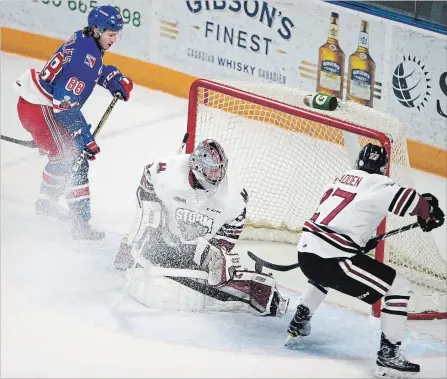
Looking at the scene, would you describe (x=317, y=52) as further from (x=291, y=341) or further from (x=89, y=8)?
(x=291, y=341)

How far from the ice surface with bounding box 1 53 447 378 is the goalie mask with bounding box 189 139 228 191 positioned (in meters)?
0.55

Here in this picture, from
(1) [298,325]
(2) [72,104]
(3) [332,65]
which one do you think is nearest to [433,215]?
(1) [298,325]

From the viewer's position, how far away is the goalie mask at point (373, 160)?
4684 mm

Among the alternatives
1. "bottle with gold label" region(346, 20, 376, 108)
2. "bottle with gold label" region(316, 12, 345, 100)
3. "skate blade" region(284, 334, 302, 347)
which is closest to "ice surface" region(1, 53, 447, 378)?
"skate blade" region(284, 334, 302, 347)

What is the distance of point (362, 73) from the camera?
267 inches

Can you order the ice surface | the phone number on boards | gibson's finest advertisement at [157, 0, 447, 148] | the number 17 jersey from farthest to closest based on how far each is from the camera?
the phone number on boards
gibson's finest advertisement at [157, 0, 447, 148]
the ice surface
the number 17 jersey

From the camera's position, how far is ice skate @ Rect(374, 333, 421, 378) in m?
4.61

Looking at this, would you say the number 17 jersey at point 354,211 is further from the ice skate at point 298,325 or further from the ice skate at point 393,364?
the ice skate at point 393,364

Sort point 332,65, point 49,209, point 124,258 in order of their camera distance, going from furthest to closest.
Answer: point 332,65, point 49,209, point 124,258

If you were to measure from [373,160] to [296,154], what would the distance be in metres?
1.21

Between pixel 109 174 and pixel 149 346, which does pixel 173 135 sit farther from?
pixel 149 346

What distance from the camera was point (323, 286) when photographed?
15.6 ft

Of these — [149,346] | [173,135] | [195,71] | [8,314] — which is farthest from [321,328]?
[195,71]

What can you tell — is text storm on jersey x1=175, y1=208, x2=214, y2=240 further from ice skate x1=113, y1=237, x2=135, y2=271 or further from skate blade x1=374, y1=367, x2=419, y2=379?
skate blade x1=374, y1=367, x2=419, y2=379
